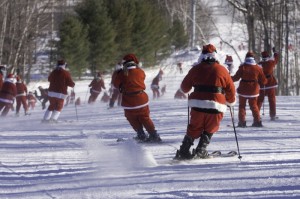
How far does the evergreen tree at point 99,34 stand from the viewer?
150 feet

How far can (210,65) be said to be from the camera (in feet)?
25.9

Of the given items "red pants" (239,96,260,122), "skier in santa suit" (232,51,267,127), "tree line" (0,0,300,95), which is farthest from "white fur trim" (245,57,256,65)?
"tree line" (0,0,300,95)

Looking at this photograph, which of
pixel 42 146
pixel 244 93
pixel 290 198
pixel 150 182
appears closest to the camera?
pixel 290 198

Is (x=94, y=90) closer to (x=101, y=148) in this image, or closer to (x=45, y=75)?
(x=101, y=148)

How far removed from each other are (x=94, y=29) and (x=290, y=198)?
41.6 metres

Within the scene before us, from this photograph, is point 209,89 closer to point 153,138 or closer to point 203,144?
point 203,144

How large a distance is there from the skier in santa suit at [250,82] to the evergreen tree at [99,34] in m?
33.4

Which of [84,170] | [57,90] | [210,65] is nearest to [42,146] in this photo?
[84,170]

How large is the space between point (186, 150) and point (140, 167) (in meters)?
0.78

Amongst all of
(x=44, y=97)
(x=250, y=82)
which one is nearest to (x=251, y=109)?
(x=250, y=82)

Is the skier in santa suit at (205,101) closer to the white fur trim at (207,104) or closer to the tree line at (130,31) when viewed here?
the white fur trim at (207,104)

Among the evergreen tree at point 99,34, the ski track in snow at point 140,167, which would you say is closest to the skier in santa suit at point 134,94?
the ski track in snow at point 140,167

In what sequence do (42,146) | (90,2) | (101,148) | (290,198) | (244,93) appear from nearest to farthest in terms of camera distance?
(290,198), (101,148), (42,146), (244,93), (90,2)

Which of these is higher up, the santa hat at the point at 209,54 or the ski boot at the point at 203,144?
the santa hat at the point at 209,54
